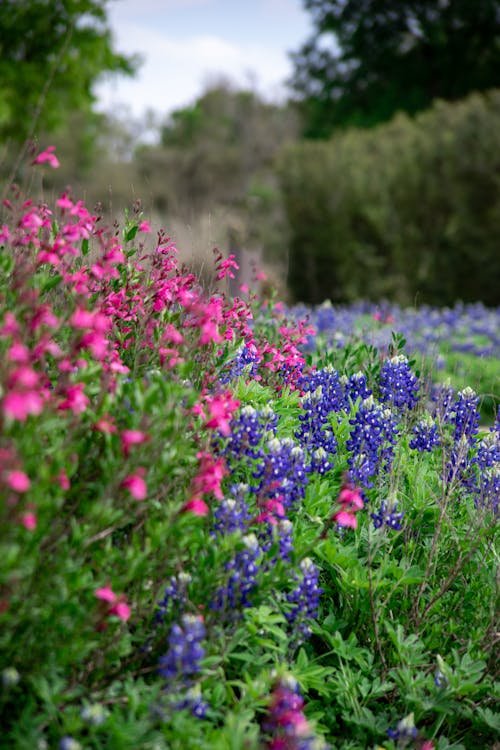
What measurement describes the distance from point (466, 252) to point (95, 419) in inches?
438

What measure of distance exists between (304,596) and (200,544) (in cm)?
41

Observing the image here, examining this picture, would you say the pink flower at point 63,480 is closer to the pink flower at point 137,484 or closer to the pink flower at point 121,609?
the pink flower at point 137,484

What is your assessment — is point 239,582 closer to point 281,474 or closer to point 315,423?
point 281,474

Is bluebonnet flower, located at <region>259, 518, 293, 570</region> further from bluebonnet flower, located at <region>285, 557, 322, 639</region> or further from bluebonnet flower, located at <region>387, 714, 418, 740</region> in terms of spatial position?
bluebonnet flower, located at <region>387, 714, 418, 740</region>

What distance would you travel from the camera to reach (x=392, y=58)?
2639 centimetres

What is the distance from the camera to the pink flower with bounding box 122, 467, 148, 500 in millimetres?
1898

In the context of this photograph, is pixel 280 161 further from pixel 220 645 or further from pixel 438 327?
pixel 220 645

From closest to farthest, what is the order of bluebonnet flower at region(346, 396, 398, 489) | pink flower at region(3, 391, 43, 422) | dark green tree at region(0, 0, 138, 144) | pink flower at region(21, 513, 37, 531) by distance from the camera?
pink flower at region(3, 391, 43, 422), pink flower at region(21, 513, 37, 531), bluebonnet flower at region(346, 396, 398, 489), dark green tree at region(0, 0, 138, 144)

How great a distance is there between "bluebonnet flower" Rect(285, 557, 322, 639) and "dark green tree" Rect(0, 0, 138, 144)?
13692 mm

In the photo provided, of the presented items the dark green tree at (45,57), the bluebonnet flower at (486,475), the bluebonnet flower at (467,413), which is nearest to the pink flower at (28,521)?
the bluebonnet flower at (486,475)

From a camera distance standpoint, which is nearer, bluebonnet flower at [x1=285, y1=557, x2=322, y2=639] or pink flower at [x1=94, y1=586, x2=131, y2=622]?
pink flower at [x1=94, y1=586, x2=131, y2=622]

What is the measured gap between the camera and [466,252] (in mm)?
12234

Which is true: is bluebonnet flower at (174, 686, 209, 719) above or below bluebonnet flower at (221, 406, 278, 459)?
below

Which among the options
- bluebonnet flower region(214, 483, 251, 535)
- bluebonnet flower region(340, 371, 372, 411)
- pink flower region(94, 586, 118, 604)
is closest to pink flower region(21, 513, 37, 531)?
pink flower region(94, 586, 118, 604)
